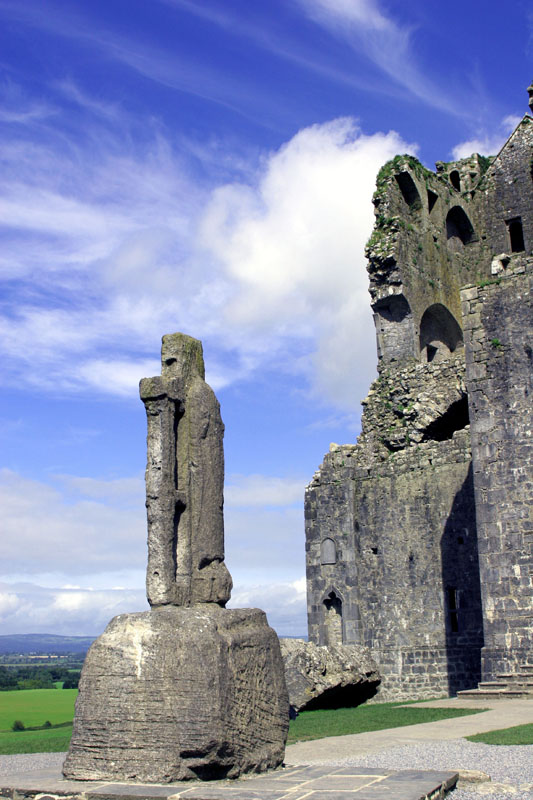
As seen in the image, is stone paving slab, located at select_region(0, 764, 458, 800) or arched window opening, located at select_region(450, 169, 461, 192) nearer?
stone paving slab, located at select_region(0, 764, 458, 800)

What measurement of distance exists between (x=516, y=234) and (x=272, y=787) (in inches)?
982

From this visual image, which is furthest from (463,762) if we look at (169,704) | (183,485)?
(183,485)

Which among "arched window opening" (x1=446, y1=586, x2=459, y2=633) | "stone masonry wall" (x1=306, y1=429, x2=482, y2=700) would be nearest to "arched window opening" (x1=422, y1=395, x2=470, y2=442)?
"stone masonry wall" (x1=306, y1=429, x2=482, y2=700)

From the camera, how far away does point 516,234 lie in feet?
91.7

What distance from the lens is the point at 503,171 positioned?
2825 centimetres

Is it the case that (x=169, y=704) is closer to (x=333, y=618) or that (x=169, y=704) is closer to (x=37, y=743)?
(x=37, y=743)

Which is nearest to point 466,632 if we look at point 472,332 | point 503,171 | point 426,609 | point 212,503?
point 426,609

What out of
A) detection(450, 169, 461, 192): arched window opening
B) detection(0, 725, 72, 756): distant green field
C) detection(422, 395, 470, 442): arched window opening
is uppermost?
detection(450, 169, 461, 192): arched window opening

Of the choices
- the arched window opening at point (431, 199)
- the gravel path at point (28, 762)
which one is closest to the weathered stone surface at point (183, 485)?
the gravel path at point (28, 762)

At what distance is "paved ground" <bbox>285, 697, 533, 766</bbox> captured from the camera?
339 inches

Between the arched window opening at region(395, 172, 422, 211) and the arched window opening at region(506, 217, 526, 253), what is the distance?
15.7ft

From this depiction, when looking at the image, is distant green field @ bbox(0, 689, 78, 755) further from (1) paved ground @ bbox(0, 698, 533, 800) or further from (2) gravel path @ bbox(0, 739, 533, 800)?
(1) paved ground @ bbox(0, 698, 533, 800)

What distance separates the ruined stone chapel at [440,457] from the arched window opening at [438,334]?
5 centimetres

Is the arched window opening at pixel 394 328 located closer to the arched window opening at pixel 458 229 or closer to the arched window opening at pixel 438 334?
the arched window opening at pixel 438 334
